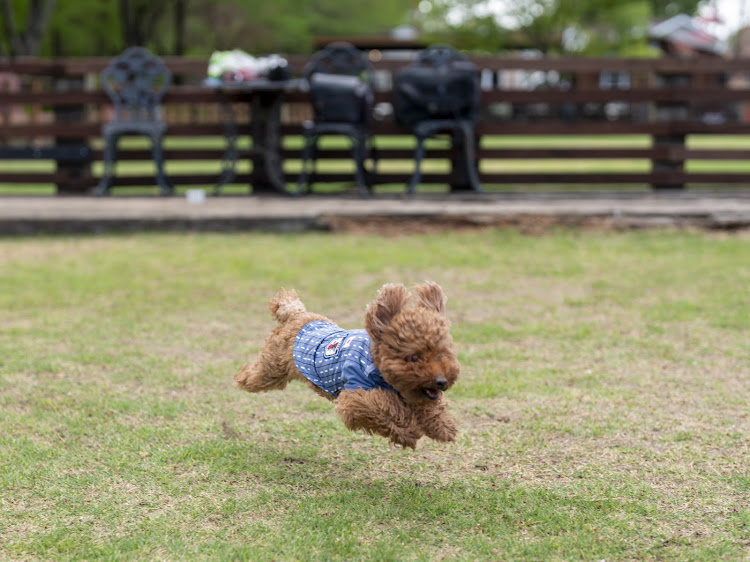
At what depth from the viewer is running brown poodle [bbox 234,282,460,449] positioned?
2812 mm

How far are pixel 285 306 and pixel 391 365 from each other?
82 centimetres

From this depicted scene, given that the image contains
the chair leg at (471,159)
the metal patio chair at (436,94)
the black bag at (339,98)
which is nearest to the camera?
the black bag at (339,98)

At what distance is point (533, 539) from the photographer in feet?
9.02

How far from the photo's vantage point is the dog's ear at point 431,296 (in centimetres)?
300

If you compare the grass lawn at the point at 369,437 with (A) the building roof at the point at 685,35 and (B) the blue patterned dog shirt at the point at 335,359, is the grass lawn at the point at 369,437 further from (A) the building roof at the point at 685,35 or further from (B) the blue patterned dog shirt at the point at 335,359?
(A) the building roof at the point at 685,35

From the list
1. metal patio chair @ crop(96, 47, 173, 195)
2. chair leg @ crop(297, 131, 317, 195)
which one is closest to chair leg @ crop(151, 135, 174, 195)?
metal patio chair @ crop(96, 47, 173, 195)

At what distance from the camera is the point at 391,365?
9.31 feet

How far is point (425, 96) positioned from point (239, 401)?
5874 millimetres

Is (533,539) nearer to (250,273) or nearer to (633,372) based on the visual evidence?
(633,372)

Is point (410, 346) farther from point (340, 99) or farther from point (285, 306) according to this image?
point (340, 99)

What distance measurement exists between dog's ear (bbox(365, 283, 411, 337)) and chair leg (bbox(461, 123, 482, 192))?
267 inches

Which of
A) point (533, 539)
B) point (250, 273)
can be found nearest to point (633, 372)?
point (533, 539)

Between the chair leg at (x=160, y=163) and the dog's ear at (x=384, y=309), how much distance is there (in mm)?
7220

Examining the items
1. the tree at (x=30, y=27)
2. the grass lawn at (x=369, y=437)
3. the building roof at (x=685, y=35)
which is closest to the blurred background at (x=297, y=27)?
the tree at (x=30, y=27)
